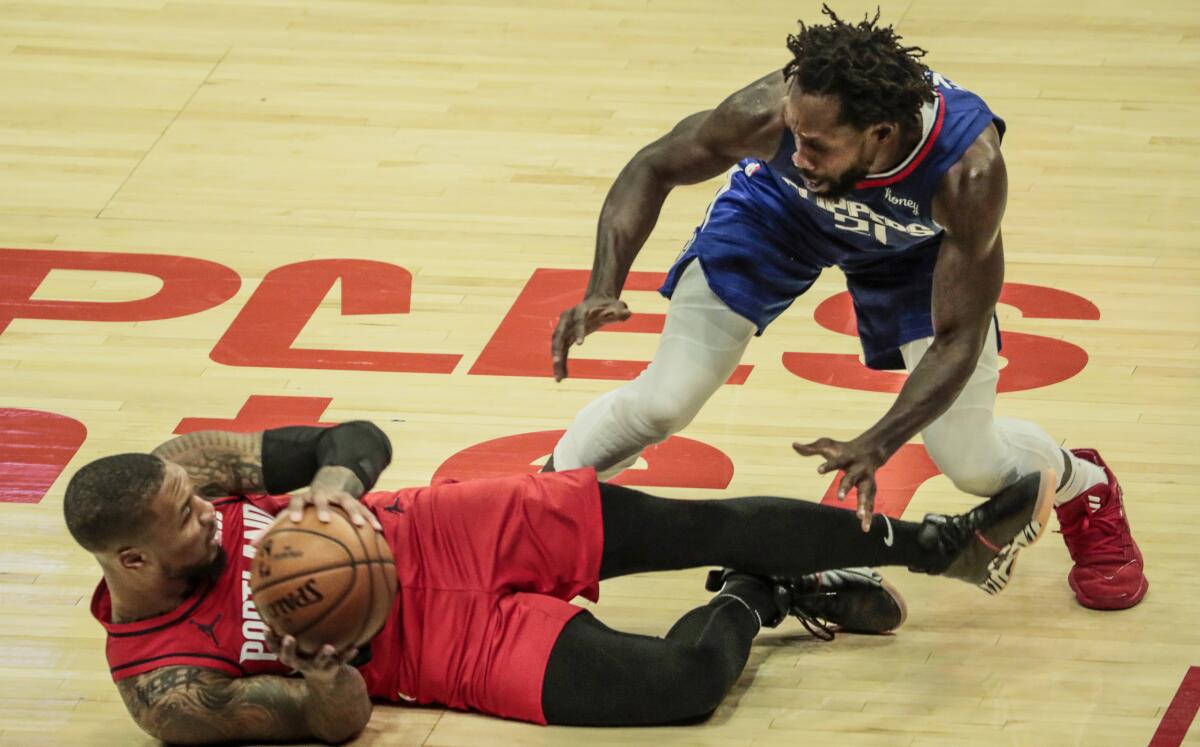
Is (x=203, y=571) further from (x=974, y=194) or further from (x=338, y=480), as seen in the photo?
(x=974, y=194)

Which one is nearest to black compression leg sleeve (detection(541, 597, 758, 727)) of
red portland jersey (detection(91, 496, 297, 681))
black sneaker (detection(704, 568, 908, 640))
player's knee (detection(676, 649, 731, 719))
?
player's knee (detection(676, 649, 731, 719))

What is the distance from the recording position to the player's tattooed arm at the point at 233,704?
393 cm

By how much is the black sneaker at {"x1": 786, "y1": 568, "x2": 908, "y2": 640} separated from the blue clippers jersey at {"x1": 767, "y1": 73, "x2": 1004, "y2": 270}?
790mm

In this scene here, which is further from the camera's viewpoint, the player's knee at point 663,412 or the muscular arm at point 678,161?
the player's knee at point 663,412

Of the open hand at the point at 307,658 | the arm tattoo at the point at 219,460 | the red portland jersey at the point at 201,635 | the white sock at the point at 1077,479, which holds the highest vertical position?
the arm tattoo at the point at 219,460

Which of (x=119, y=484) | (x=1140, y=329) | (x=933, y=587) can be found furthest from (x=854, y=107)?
(x=1140, y=329)

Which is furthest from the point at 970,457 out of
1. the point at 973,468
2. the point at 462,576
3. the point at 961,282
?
the point at 462,576

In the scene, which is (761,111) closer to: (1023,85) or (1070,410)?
(1070,410)

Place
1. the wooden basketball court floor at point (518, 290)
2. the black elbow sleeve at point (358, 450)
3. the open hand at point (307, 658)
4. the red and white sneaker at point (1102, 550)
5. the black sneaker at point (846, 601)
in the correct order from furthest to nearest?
the red and white sneaker at point (1102, 550), the black sneaker at point (846, 601), the wooden basketball court floor at point (518, 290), the black elbow sleeve at point (358, 450), the open hand at point (307, 658)

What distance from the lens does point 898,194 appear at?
4121 millimetres

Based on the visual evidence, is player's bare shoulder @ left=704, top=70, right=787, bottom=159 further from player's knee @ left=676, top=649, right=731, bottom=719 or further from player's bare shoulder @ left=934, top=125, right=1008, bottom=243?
player's knee @ left=676, top=649, right=731, bottom=719

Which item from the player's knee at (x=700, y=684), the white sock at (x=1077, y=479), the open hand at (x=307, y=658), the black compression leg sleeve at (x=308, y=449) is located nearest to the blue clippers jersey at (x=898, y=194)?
the white sock at (x=1077, y=479)

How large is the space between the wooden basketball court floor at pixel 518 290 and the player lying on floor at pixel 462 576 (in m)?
0.13

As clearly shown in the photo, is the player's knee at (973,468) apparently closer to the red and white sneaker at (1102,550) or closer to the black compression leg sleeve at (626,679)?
the red and white sneaker at (1102,550)
